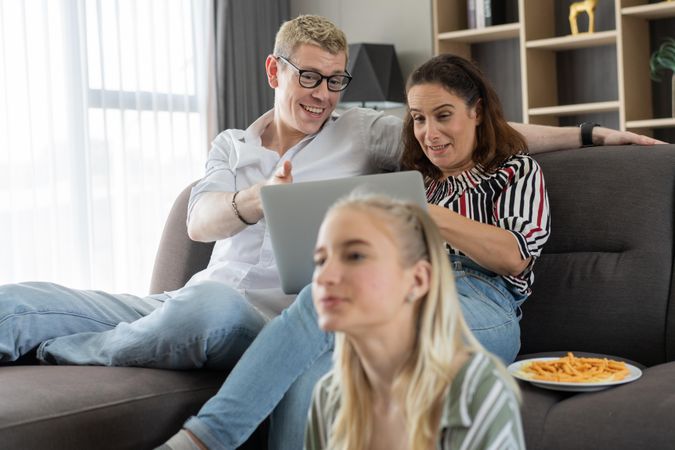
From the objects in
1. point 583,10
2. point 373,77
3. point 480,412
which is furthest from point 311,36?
point 583,10

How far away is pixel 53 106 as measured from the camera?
11.6 ft

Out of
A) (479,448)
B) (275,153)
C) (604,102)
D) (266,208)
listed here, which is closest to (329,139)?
(275,153)

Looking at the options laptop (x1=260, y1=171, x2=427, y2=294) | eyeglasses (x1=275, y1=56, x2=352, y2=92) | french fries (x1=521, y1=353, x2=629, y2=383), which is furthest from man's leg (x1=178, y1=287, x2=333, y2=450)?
eyeglasses (x1=275, y1=56, x2=352, y2=92)

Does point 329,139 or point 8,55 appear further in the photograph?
point 8,55

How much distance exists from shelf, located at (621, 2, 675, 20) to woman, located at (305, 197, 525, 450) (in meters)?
2.87

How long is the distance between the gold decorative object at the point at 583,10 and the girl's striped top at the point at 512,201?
Result: 212 cm

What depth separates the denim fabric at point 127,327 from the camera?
5.81 ft

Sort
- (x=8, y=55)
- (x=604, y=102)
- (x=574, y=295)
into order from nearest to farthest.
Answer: (x=574, y=295), (x=8, y=55), (x=604, y=102)

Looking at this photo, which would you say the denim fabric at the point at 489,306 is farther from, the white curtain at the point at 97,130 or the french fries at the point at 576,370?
the white curtain at the point at 97,130

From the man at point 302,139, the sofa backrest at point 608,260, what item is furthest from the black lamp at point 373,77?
the sofa backrest at point 608,260

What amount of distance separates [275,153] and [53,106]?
1590 mm

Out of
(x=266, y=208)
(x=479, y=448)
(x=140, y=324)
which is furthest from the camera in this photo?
(x=140, y=324)

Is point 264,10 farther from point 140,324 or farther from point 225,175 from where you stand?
point 140,324

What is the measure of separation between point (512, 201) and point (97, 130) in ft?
7.51
